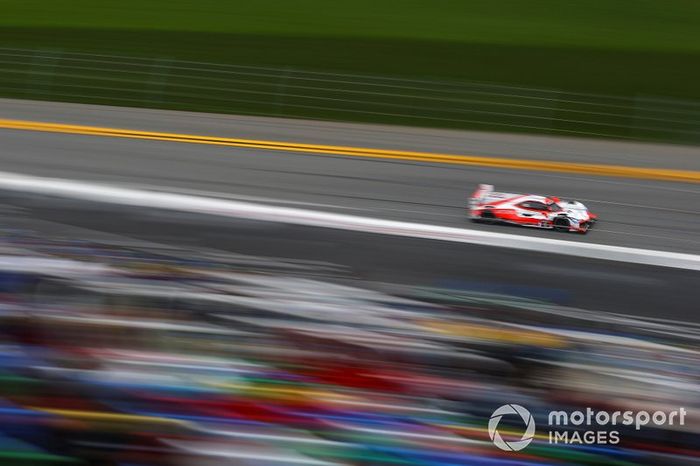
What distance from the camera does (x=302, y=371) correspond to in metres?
3.14

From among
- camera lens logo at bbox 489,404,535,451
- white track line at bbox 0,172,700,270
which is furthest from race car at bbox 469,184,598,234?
camera lens logo at bbox 489,404,535,451

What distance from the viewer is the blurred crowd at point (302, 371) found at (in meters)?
2.97

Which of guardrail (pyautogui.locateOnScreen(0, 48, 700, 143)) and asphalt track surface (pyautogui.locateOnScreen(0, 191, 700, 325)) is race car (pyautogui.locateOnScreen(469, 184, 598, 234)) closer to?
asphalt track surface (pyautogui.locateOnScreen(0, 191, 700, 325))

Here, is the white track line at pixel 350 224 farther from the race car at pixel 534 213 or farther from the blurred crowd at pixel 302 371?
the race car at pixel 534 213

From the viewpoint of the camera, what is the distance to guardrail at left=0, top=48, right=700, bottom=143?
51.5 feet

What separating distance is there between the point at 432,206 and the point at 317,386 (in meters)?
8.02

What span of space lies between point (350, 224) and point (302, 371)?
1389 millimetres

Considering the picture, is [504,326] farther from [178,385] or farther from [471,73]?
[471,73]

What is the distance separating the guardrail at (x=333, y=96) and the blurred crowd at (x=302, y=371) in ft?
41.9

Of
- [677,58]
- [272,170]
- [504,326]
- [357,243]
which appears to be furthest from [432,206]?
[677,58]

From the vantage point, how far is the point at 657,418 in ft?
9.50

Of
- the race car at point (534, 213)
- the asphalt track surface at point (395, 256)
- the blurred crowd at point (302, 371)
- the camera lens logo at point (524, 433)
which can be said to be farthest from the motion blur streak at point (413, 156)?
the camera lens logo at point (524, 433)

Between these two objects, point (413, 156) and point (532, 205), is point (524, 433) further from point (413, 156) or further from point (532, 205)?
point (413, 156)

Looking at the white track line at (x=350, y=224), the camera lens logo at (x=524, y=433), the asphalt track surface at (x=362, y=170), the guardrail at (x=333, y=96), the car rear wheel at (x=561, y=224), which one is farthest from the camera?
the guardrail at (x=333, y=96)
